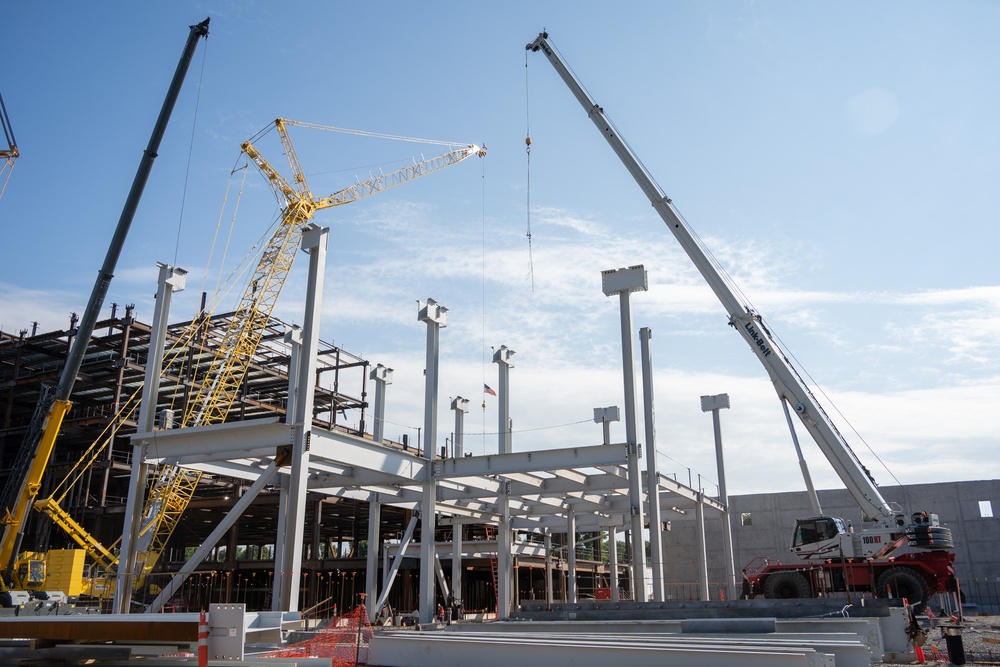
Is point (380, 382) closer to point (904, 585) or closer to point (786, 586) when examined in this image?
point (786, 586)

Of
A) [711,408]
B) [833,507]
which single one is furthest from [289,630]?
[833,507]

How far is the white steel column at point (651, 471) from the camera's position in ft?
81.5

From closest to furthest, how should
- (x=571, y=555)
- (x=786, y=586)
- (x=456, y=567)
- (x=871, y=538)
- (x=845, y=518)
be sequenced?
(x=871, y=538), (x=786, y=586), (x=456, y=567), (x=571, y=555), (x=845, y=518)

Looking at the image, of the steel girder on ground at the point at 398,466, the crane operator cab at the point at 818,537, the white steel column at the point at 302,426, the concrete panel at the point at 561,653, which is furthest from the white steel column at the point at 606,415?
the concrete panel at the point at 561,653

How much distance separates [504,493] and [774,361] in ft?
35.3

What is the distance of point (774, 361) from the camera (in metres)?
25.8

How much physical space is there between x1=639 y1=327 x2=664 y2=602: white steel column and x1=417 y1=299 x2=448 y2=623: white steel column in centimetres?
679

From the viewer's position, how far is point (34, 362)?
5653 centimetres

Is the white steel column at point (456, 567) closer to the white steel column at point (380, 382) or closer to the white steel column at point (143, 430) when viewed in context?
the white steel column at point (380, 382)

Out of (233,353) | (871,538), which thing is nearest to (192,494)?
(233,353)

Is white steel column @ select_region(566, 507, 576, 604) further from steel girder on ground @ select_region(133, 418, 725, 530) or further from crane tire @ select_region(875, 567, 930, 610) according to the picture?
crane tire @ select_region(875, 567, 930, 610)

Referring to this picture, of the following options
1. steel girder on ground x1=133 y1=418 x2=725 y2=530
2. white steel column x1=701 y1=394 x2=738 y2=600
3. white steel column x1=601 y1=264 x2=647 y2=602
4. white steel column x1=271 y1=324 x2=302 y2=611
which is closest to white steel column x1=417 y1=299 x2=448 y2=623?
steel girder on ground x1=133 y1=418 x2=725 y2=530

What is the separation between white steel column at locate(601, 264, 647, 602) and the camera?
76.9 feet

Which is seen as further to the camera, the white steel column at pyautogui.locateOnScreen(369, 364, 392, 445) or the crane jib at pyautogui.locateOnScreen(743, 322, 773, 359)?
the white steel column at pyautogui.locateOnScreen(369, 364, 392, 445)
